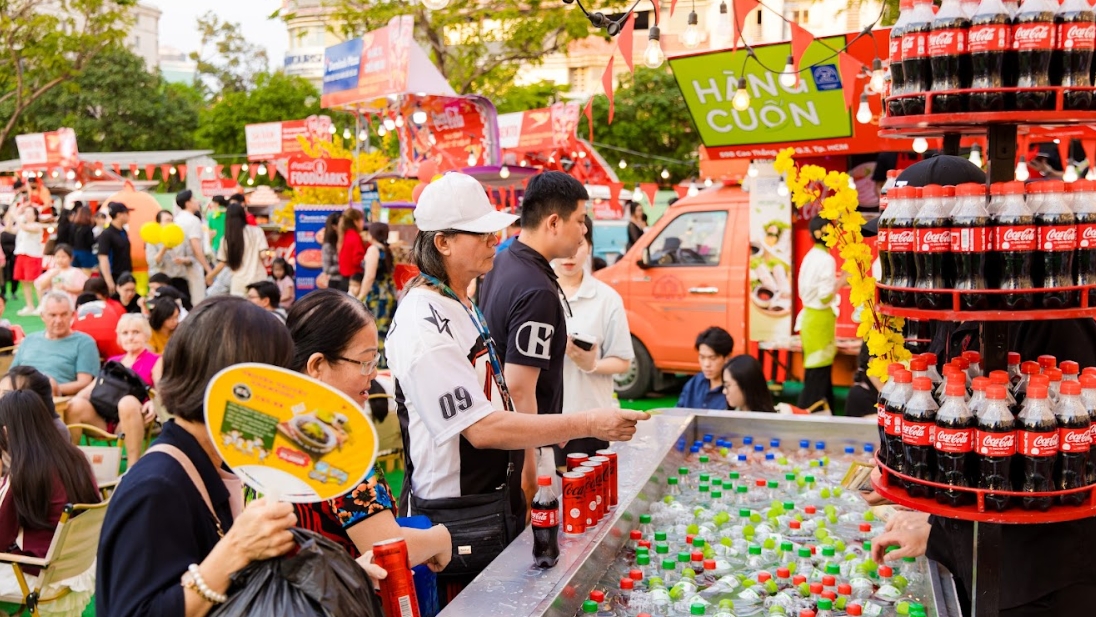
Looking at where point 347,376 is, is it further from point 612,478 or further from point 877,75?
point 877,75

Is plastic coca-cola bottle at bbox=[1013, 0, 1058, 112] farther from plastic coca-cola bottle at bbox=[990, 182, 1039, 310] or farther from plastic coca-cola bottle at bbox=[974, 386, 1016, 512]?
plastic coca-cola bottle at bbox=[974, 386, 1016, 512]

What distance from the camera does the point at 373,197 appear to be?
44.7 ft

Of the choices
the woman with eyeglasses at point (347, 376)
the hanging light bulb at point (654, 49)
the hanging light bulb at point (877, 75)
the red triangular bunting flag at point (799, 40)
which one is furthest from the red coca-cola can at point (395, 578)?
the hanging light bulb at point (877, 75)

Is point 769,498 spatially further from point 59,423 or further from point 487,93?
point 487,93

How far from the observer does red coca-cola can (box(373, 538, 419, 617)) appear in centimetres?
208

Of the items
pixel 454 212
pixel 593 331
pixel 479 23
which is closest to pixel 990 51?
pixel 454 212

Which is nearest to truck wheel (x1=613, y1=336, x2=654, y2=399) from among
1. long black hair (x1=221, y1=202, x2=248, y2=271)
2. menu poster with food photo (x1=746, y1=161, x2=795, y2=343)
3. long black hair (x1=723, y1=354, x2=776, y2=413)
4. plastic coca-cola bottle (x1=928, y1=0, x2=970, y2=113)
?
menu poster with food photo (x1=746, y1=161, x2=795, y2=343)

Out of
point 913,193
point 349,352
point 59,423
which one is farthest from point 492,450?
point 59,423

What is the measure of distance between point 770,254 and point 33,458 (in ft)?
21.6

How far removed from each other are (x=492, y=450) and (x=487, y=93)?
25.0 meters

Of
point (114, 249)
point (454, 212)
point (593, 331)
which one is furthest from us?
point (114, 249)

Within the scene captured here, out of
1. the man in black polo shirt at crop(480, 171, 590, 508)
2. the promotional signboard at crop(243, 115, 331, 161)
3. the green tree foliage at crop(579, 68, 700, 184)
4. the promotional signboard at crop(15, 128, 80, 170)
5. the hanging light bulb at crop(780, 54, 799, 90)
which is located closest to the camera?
the man in black polo shirt at crop(480, 171, 590, 508)

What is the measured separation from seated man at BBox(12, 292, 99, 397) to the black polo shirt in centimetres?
426

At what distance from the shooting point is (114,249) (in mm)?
11680
